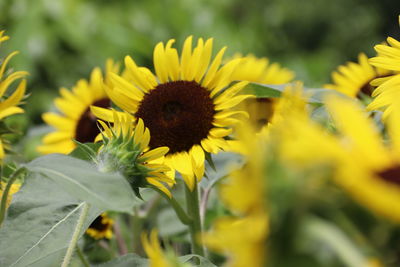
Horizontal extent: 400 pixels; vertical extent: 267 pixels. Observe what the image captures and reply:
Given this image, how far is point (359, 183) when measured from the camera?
0.66 ft

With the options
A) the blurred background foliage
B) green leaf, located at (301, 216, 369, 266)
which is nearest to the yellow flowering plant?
green leaf, located at (301, 216, 369, 266)

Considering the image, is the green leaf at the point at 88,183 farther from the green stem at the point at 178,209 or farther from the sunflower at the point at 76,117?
the sunflower at the point at 76,117

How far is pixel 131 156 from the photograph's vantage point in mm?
453

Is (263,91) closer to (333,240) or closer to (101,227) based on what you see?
(101,227)

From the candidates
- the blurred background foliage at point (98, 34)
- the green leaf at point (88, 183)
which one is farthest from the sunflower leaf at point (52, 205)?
the blurred background foliage at point (98, 34)

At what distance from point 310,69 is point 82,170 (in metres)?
1.50

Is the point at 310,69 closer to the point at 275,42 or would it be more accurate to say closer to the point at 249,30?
the point at 249,30

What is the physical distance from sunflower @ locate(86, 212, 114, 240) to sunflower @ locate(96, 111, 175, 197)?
0.48 feet

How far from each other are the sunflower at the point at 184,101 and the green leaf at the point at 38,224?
0.07 meters

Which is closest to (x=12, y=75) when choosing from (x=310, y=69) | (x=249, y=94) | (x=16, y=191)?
(x=16, y=191)

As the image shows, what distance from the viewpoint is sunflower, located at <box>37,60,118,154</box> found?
2.47 feet

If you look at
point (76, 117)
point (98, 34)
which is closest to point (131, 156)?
point (76, 117)

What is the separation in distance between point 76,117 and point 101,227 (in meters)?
0.24

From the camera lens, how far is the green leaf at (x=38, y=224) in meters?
0.43
